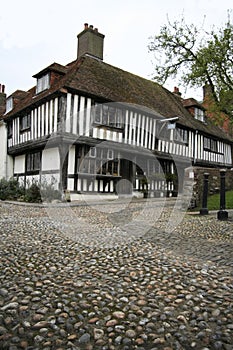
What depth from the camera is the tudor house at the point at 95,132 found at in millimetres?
11148

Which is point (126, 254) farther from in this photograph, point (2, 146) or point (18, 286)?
point (2, 146)

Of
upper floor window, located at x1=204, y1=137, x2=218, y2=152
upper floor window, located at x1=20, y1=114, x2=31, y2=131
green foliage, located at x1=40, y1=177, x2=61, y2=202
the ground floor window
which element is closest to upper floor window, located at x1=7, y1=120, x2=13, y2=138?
upper floor window, located at x1=20, y1=114, x2=31, y2=131

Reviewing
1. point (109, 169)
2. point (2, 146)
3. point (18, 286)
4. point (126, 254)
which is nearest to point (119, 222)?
point (126, 254)

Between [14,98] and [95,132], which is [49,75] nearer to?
[95,132]

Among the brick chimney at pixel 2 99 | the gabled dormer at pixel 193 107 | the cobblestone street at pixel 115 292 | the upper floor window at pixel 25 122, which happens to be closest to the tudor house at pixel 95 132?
the upper floor window at pixel 25 122

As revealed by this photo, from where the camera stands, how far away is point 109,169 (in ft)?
40.6

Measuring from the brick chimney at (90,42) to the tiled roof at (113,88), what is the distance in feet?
1.59

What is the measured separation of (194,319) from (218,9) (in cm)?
1081

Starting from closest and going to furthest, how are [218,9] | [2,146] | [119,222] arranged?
[119,222] → [218,9] → [2,146]

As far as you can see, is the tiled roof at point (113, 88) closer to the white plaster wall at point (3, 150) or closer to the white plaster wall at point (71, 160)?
the white plaster wall at point (3, 150)

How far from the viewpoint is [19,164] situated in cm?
1459

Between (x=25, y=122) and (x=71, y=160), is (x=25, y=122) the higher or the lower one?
the higher one

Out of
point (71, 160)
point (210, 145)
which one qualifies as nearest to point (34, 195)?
point (71, 160)

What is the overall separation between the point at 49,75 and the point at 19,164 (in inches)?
182
